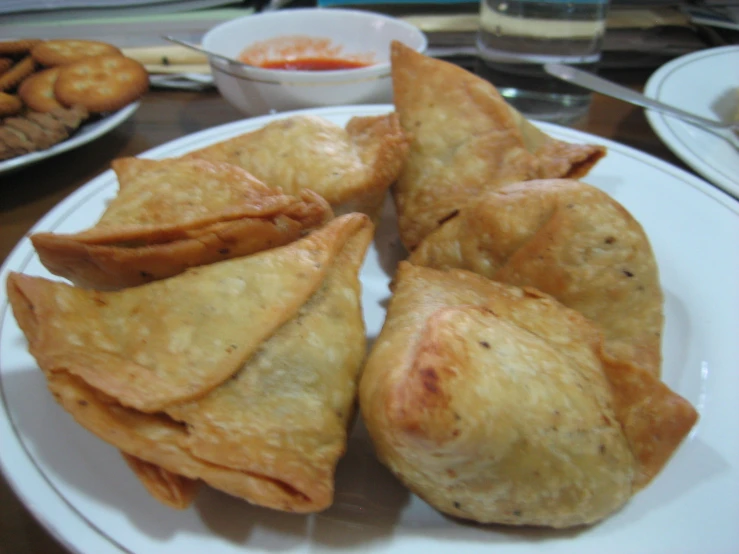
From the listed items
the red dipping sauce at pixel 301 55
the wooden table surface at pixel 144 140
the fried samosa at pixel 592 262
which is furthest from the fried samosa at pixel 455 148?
the red dipping sauce at pixel 301 55

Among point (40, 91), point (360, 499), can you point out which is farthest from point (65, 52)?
point (360, 499)

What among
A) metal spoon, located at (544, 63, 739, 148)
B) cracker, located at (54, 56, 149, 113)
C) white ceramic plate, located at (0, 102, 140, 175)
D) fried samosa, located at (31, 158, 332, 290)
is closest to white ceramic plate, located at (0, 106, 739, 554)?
fried samosa, located at (31, 158, 332, 290)

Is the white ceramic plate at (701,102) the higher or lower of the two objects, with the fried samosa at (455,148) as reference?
lower

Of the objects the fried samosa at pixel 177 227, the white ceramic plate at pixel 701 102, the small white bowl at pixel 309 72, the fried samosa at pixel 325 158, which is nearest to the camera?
the fried samosa at pixel 177 227

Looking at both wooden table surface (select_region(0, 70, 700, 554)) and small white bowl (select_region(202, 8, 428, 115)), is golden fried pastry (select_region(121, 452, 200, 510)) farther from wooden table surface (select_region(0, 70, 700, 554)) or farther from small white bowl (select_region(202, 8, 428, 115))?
small white bowl (select_region(202, 8, 428, 115))

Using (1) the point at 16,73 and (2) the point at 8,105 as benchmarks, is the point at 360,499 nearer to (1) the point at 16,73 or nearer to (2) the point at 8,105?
(2) the point at 8,105

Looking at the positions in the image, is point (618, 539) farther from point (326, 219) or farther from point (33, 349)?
point (33, 349)

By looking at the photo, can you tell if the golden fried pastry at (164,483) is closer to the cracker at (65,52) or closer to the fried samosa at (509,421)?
the fried samosa at (509,421)

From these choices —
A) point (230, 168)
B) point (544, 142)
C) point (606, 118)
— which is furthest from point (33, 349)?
point (606, 118)
